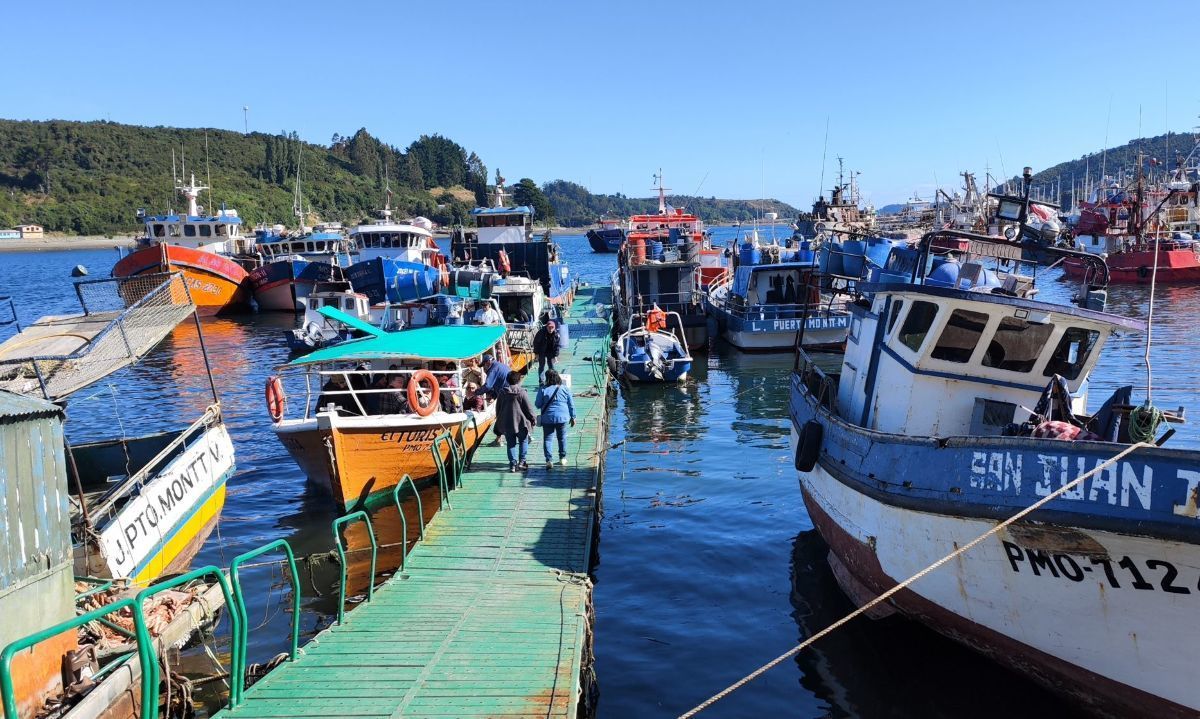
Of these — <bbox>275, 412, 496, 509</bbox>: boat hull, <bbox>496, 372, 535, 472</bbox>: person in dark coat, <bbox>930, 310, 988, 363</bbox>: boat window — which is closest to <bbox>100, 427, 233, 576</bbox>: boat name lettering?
<bbox>275, 412, 496, 509</bbox>: boat hull

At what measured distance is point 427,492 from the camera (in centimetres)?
1467

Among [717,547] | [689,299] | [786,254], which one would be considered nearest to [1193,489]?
[717,547]

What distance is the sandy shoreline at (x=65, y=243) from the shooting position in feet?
406

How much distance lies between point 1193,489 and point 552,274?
33.9m

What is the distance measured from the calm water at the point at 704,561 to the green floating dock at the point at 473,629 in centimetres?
103

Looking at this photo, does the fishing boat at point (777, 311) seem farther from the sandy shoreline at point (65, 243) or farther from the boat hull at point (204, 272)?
the sandy shoreline at point (65, 243)

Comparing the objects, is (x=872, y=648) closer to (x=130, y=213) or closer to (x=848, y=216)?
(x=848, y=216)

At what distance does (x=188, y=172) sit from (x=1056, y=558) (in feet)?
535

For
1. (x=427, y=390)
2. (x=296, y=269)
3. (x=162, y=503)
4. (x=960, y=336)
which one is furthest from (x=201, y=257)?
(x=960, y=336)

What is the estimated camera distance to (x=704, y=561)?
39.5 ft

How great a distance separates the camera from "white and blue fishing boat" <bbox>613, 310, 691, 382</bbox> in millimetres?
24812

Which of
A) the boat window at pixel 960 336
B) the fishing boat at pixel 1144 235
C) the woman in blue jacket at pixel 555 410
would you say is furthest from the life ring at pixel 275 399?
the fishing boat at pixel 1144 235

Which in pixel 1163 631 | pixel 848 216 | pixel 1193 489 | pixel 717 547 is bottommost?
pixel 717 547

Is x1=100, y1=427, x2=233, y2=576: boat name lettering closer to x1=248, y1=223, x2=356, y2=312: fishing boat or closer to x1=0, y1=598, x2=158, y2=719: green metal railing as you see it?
x1=0, y1=598, x2=158, y2=719: green metal railing
